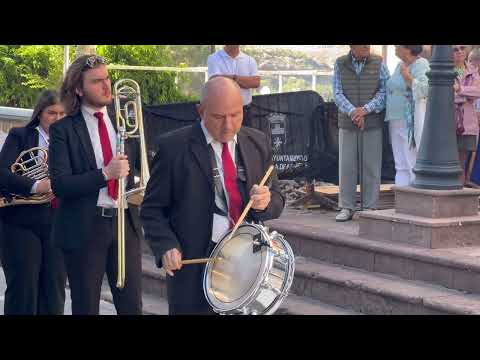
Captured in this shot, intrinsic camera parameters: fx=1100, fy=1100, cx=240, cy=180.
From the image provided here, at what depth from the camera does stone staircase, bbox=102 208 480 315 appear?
24.1 feet

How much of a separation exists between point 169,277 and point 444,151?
3729 millimetres

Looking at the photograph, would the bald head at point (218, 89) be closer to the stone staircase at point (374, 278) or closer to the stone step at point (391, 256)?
the stone staircase at point (374, 278)

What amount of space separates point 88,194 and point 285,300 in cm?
252

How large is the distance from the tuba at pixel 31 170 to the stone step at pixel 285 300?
64.2 inches

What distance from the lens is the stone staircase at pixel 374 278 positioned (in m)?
7.34

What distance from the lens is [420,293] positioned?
24.1ft

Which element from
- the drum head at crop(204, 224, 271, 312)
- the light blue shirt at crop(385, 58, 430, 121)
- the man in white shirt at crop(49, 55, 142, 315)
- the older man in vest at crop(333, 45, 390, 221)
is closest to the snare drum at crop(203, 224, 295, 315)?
the drum head at crop(204, 224, 271, 312)

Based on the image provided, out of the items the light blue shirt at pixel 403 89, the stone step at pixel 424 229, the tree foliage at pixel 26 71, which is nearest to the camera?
the stone step at pixel 424 229

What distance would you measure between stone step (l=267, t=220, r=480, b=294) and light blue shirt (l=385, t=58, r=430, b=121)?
1.50 meters

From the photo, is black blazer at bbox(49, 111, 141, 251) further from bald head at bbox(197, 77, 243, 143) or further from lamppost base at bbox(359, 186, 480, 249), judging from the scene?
lamppost base at bbox(359, 186, 480, 249)

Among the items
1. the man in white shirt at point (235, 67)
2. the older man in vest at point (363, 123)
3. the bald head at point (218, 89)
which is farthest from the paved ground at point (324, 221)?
the bald head at point (218, 89)

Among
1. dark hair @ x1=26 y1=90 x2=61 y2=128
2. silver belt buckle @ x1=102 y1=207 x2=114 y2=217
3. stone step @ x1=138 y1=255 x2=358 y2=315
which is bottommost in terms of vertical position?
stone step @ x1=138 y1=255 x2=358 y2=315
